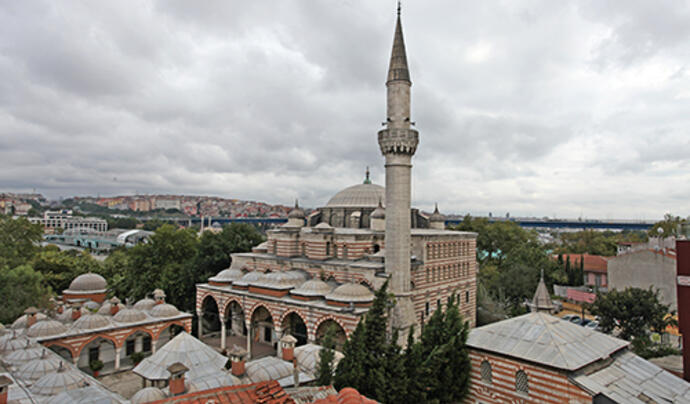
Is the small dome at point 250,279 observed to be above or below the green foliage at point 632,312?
above

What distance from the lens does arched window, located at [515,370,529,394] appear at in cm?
1286

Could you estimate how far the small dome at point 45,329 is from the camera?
60.8ft

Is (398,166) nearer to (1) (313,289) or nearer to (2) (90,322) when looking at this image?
(1) (313,289)

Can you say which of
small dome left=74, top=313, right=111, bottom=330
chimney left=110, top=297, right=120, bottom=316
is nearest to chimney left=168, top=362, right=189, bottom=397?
small dome left=74, top=313, right=111, bottom=330

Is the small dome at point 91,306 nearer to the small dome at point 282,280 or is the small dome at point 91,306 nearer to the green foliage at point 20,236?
the small dome at point 282,280

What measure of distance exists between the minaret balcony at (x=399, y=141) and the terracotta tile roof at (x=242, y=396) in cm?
1497

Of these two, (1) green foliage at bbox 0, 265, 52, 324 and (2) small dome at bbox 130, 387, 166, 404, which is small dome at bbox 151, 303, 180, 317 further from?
(2) small dome at bbox 130, 387, 166, 404

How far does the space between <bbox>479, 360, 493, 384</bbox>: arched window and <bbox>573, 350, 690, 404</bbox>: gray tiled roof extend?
254 centimetres

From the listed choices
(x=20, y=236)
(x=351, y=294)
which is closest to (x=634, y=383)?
(x=351, y=294)

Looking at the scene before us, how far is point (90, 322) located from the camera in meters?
20.4

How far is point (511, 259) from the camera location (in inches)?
1636

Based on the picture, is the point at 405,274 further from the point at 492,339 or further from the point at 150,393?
the point at 150,393

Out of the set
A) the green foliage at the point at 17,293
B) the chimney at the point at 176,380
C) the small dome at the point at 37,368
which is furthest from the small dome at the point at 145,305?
the chimney at the point at 176,380

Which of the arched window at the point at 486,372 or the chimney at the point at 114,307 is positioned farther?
the chimney at the point at 114,307
